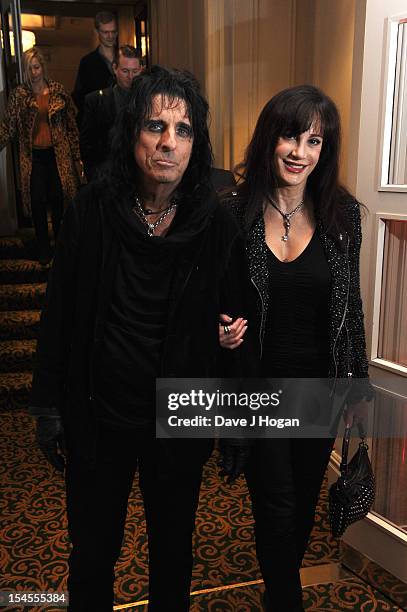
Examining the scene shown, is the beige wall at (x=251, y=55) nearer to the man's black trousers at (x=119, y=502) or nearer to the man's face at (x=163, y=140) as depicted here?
the man's face at (x=163, y=140)

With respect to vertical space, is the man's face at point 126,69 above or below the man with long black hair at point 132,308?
above

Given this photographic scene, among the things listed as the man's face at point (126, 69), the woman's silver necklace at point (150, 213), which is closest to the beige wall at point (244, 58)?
the man's face at point (126, 69)

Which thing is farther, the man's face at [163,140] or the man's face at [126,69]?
the man's face at [126,69]

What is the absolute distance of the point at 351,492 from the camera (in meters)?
1.78

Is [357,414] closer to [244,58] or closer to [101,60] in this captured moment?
[244,58]

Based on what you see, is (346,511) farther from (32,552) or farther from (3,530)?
(3,530)

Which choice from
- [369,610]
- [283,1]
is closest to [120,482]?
[369,610]

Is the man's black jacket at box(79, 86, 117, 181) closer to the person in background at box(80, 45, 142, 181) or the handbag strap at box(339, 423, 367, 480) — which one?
the person in background at box(80, 45, 142, 181)

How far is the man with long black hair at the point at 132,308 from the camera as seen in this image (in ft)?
4.45

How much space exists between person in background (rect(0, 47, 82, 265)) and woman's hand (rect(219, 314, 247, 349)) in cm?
351

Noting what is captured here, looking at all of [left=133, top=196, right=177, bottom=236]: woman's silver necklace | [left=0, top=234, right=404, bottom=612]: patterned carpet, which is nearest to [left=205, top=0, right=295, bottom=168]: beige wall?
[left=0, top=234, right=404, bottom=612]: patterned carpet

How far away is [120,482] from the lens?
59.6 inches

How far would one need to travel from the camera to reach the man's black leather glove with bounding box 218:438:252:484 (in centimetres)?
159

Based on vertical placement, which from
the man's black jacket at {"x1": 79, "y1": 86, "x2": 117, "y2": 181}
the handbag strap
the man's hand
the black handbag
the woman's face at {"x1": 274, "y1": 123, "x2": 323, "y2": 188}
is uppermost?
the man's black jacket at {"x1": 79, "y1": 86, "x2": 117, "y2": 181}
